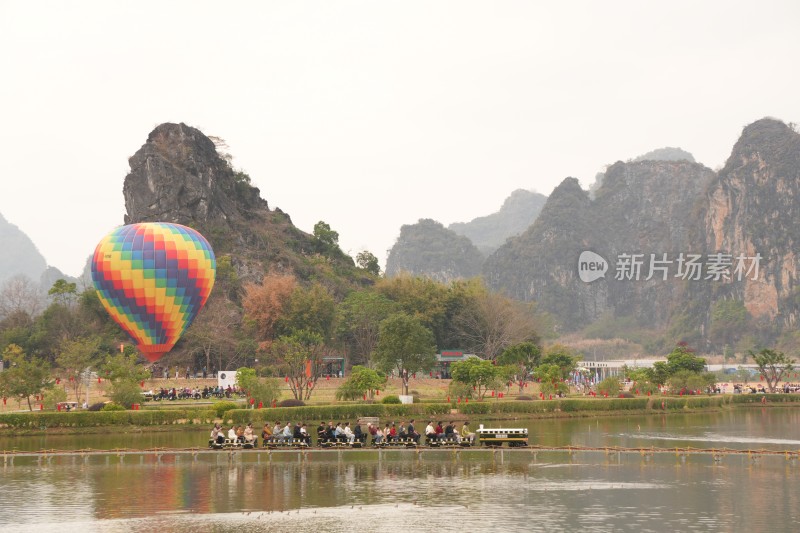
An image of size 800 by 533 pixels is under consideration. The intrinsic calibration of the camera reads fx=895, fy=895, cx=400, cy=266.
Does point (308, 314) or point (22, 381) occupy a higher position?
point (308, 314)

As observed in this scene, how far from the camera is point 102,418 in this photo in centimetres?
5606

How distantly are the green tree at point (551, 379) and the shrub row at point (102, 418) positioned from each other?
31.6 m

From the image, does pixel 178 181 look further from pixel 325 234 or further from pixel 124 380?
pixel 124 380

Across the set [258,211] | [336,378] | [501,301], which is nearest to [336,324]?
[336,378]

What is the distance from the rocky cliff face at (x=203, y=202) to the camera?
4737 inches

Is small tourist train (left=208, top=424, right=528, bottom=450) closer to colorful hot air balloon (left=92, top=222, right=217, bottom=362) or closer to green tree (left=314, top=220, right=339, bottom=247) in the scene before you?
colorful hot air balloon (left=92, top=222, right=217, bottom=362)

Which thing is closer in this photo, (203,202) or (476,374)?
(476,374)

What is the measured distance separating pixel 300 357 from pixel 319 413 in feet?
49.4

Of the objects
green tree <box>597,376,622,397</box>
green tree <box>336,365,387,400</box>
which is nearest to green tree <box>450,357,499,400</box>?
green tree <box>336,365,387,400</box>

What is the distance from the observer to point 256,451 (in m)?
41.5

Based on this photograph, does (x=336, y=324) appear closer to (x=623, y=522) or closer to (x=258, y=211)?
(x=258, y=211)

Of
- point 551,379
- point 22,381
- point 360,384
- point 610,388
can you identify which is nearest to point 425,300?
point 610,388

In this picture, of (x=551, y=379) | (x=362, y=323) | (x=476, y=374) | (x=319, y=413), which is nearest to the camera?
(x=319, y=413)

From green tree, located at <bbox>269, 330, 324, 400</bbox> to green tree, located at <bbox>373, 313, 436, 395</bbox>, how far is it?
630 centimetres
